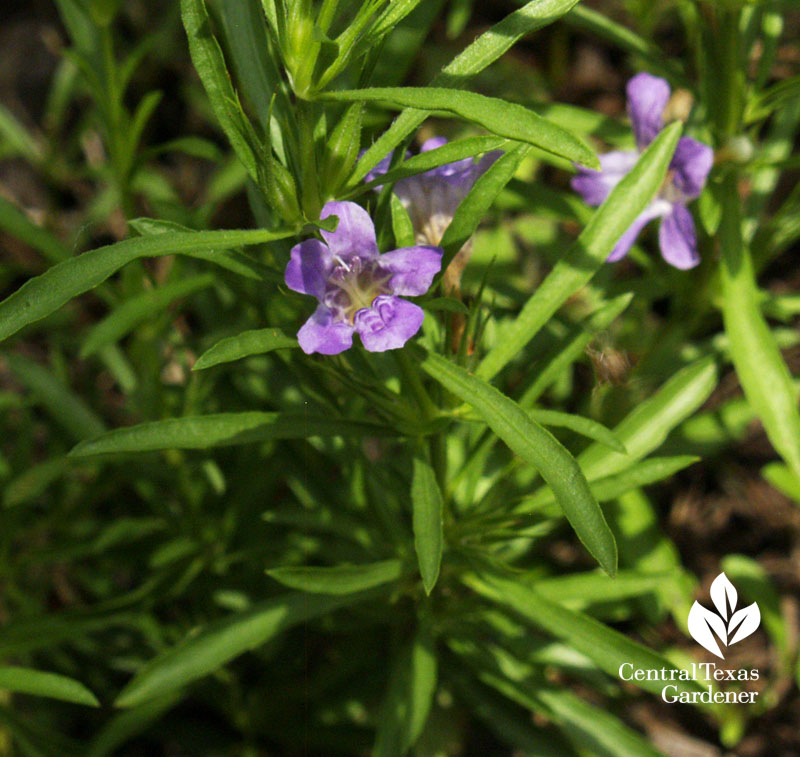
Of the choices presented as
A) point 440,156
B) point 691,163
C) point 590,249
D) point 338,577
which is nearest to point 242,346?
point 440,156

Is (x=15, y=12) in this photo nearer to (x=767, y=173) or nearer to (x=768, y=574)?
(x=767, y=173)

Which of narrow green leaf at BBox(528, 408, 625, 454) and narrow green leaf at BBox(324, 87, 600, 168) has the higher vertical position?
narrow green leaf at BBox(324, 87, 600, 168)

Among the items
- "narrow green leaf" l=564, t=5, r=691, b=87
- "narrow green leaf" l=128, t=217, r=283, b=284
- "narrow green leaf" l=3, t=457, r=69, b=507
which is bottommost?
"narrow green leaf" l=128, t=217, r=283, b=284

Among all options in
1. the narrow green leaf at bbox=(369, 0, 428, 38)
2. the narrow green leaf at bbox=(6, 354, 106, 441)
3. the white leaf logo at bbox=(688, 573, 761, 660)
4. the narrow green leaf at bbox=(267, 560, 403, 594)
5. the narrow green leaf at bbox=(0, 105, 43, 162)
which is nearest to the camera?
the narrow green leaf at bbox=(369, 0, 428, 38)

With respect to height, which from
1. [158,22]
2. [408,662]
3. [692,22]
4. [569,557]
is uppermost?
[158,22]

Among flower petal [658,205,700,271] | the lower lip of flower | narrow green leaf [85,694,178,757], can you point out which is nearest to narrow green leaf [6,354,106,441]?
narrow green leaf [85,694,178,757]

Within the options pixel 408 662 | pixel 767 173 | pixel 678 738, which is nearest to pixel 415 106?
pixel 408 662

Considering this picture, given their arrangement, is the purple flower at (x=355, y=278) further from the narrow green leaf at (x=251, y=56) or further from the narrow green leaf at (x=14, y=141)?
the narrow green leaf at (x=14, y=141)

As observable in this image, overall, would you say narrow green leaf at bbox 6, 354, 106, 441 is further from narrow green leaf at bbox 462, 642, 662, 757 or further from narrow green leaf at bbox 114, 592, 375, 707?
narrow green leaf at bbox 462, 642, 662, 757
